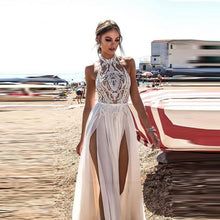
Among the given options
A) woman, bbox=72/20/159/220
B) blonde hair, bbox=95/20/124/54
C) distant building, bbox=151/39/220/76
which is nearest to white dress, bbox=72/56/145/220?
woman, bbox=72/20/159/220

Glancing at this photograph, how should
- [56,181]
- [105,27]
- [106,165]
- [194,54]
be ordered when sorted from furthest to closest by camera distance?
[194,54], [56,181], [106,165], [105,27]

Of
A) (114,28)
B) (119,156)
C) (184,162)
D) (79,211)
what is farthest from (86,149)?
(184,162)

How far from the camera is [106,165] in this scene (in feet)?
11.4

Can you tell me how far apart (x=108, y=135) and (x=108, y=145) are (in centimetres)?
8

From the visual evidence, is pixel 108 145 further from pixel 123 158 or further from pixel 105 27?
pixel 105 27

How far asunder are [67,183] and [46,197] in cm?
64

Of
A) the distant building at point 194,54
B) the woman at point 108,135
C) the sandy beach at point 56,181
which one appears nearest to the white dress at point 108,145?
the woman at point 108,135

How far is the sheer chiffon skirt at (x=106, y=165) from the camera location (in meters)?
3.48

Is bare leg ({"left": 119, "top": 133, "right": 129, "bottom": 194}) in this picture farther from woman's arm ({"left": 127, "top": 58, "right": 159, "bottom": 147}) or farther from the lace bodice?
the lace bodice

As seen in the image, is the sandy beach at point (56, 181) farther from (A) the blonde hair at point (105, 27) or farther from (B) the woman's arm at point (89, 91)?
(A) the blonde hair at point (105, 27)

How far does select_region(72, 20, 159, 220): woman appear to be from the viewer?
3432mm

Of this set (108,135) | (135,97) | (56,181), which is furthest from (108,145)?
(56,181)

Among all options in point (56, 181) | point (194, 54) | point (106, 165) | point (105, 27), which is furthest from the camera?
point (194, 54)

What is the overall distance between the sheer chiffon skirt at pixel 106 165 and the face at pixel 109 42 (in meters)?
0.40
